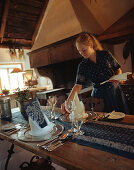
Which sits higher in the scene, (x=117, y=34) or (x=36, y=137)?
(x=117, y=34)

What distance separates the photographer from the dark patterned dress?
1.60 meters

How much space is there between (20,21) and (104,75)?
2744 millimetres

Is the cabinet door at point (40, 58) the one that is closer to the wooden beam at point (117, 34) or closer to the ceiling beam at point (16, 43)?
the ceiling beam at point (16, 43)

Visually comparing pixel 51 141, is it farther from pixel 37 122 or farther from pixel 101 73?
pixel 101 73

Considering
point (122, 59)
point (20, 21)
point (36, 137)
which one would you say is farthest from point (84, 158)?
point (20, 21)

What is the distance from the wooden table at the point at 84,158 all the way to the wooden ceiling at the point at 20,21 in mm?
3055

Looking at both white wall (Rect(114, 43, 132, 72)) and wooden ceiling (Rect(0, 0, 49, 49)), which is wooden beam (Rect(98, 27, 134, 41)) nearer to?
white wall (Rect(114, 43, 132, 72))

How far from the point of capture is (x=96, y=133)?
93cm

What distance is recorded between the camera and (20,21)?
11.4 feet

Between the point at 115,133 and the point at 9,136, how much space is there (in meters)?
Result: 0.73

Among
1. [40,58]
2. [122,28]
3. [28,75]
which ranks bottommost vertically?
[28,75]

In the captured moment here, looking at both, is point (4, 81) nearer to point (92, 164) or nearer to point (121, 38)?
point (121, 38)

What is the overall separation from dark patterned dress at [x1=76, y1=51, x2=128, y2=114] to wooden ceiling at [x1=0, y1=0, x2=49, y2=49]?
2320 mm

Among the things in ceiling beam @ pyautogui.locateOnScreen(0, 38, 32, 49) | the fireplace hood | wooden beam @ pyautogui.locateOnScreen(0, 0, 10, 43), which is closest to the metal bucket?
the fireplace hood
